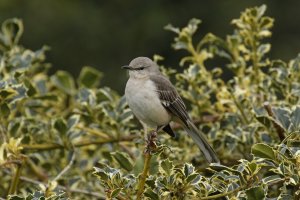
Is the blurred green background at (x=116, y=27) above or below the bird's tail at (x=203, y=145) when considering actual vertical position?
above

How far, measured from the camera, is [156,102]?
12.7ft

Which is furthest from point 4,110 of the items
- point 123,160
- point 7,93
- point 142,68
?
point 142,68

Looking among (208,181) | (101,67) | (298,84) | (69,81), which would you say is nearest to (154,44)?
(101,67)

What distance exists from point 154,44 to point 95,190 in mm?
7664

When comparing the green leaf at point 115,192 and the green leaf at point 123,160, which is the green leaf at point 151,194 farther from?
the green leaf at point 123,160

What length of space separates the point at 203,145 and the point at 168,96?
1.64 ft

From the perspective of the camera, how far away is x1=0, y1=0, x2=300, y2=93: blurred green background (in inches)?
413

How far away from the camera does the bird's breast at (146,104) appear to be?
3.77 meters

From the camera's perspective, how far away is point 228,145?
3.48 m

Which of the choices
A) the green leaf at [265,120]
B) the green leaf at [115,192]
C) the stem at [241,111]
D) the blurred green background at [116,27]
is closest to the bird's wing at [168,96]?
the stem at [241,111]

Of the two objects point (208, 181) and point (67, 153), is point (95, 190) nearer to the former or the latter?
point (67, 153)

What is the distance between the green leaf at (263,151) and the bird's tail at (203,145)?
2.33ft

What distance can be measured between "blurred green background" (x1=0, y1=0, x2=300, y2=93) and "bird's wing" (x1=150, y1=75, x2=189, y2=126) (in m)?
5.98

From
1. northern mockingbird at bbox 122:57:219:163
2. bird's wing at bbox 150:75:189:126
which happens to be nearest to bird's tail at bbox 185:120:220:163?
northern mockingbird at bbox 122:57:219:163
